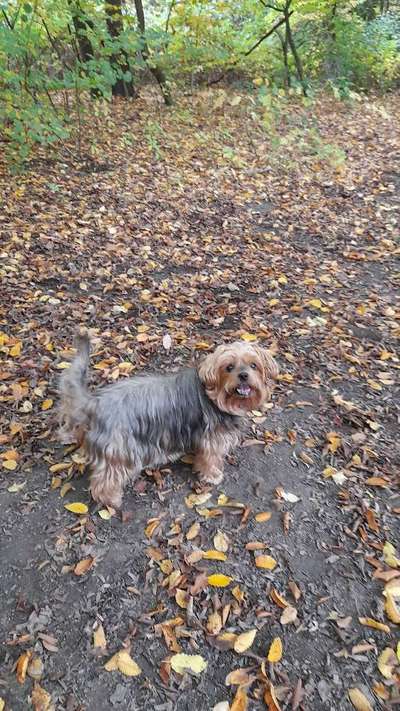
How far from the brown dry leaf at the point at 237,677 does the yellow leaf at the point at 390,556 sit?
1289 mm

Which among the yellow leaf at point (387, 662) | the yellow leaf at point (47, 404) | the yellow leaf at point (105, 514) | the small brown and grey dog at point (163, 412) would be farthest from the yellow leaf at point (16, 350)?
the yellow leaf at point (387, 662)

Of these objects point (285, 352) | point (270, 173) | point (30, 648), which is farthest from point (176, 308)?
point (270, 173)

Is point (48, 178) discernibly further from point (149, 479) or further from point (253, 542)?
point (253, 542)

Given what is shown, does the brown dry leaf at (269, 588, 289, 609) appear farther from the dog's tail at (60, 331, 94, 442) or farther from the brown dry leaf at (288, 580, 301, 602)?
the dog's tail at (60, 331, 94, 442)

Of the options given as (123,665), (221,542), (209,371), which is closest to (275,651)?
(221,542)

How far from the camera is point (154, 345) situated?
5387mm

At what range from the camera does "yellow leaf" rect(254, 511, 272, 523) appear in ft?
12.1

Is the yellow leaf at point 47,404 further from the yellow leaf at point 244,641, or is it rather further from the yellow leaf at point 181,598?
the yellow leaf at point 244,641

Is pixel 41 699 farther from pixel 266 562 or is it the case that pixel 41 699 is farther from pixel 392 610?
pixel 392 610

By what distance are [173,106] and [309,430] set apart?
1117 cm

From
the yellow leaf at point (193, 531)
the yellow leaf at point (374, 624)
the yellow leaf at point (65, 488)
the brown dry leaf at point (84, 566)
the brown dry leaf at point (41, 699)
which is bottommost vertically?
the brown dry leaf at point (41, 699)

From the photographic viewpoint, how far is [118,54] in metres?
10.9

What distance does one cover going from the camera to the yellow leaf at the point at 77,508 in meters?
3.66

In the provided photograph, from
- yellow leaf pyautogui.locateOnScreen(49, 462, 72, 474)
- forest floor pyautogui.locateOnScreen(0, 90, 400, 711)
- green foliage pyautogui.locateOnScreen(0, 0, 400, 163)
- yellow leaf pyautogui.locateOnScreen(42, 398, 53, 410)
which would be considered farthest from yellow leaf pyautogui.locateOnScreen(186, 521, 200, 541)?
green foliage pyautogui.locateOnScreen(0, 0, 400, 163)
